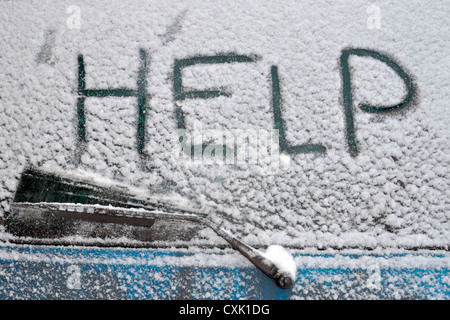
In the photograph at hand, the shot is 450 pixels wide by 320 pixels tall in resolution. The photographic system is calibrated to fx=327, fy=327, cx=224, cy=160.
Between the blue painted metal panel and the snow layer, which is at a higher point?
the snow layer

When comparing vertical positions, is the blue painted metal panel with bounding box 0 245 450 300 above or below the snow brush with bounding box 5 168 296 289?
below

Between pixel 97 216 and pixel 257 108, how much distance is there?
2.10ft

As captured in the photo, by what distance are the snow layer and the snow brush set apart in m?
0.04

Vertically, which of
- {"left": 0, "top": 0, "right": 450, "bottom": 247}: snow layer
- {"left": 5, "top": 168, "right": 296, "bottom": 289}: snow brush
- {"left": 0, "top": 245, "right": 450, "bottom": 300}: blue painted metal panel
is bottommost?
{"left": 0, "top": 245, "right": 450, "bottom": 300}: blue painted metal panel

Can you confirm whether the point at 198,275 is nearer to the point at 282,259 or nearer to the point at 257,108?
the point at 282,259

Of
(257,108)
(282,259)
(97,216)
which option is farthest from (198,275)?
(257,108)

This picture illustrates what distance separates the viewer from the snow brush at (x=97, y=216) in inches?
41.7

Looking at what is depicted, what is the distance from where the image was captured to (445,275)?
993 mm

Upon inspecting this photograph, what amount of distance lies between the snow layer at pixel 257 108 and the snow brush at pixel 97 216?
39 millimetres

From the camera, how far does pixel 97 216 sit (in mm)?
1062

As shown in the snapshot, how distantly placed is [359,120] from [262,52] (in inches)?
16.2

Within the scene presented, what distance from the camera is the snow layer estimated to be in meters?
1.05

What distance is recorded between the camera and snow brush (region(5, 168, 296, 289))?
1060 mm
